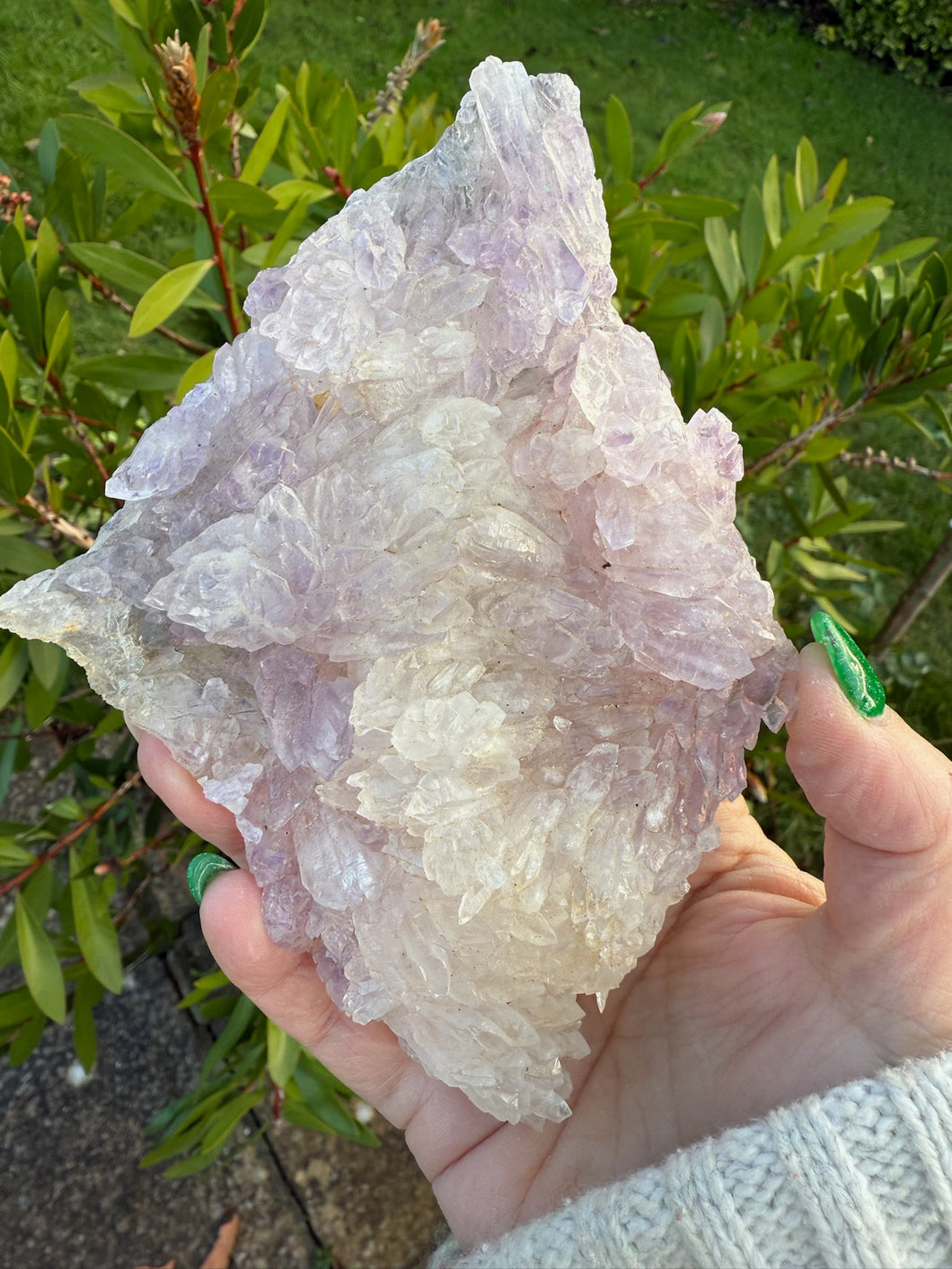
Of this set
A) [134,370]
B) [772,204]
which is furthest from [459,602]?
[772,204]

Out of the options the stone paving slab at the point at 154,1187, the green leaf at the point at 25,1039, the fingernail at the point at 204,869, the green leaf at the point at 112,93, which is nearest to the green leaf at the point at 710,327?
the green leaf at the point at 112,93

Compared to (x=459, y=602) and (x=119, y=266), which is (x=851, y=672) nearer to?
(x=459, y=602)

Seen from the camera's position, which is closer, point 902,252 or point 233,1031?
point 233,1031

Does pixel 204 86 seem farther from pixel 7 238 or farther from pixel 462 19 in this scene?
pixel 462 19

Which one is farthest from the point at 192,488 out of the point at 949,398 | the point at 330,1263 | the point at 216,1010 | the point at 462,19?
the point at 462,19

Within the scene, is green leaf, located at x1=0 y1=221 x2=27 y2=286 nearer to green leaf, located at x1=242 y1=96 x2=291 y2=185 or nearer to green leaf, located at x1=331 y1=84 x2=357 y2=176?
green leaf, located at x1=242 y1=96 x2=291 y2=185

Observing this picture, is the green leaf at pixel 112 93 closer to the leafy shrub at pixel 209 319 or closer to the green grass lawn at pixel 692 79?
the leafy shrub at pixel 209 319

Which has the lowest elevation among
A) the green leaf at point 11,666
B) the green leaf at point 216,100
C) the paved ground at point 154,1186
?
the paved ground at point 154,1186

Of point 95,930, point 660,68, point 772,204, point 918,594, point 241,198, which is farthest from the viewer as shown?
point 660,68

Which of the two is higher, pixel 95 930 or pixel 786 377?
pixel 786 377
